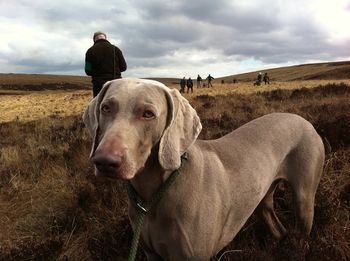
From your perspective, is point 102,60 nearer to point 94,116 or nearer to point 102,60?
point 102,60

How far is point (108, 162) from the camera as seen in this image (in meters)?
2.28

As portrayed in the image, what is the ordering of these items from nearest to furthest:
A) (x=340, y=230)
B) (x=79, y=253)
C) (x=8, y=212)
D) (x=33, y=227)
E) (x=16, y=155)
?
(x=340, y=230)
(x=79, y=253)
(x=33, y=227)
(x=8, y=212)
(x=16, y=155)

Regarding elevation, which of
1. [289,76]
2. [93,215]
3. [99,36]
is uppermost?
[99,36]

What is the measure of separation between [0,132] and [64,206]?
7.94 metres

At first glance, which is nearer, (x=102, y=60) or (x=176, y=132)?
(x=176, y=132)

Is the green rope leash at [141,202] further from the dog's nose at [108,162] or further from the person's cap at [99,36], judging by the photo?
the person's cap at [99,36]

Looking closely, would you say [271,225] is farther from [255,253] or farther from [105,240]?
[105,240]

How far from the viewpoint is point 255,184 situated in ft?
11.5

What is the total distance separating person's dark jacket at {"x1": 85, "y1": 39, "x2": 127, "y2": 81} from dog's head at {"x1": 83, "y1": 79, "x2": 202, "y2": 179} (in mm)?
5470

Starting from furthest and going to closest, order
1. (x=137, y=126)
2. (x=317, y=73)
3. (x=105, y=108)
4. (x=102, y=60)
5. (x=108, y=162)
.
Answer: (x=317, y=73) → (x=102, y=60) → (x=105, y=108) → (x=137, y=126) → (x=108, y=162)

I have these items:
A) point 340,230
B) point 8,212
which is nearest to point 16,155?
point 8,212

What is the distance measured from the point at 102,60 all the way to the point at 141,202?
570 cm

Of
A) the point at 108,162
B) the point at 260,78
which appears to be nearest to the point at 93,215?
the point at 108,162

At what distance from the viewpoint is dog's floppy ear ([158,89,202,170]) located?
2641 millimetres
